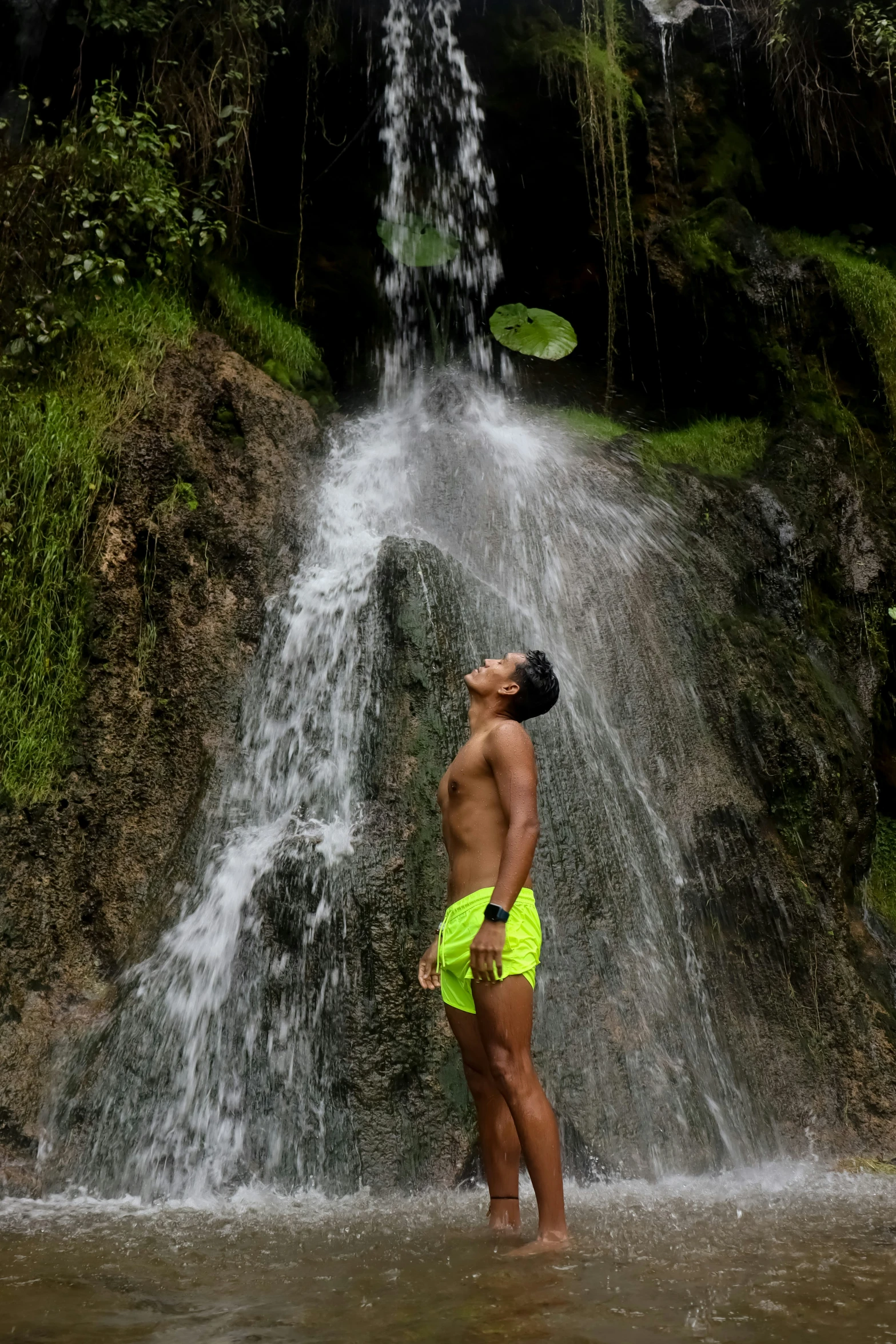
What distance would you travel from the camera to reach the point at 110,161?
6.95 meters

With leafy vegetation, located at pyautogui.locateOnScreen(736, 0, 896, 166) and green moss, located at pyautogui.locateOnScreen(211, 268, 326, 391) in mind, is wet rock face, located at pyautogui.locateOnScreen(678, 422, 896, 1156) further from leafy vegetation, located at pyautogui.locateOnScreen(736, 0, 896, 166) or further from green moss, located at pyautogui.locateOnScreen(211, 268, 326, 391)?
leafy vegetation, located at pyautogui.locateOnScreen(736, 0, 896, 166)

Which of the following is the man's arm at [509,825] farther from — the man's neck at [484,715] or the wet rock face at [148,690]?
the wet rock face at [148,690]

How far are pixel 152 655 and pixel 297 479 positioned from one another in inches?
75.8

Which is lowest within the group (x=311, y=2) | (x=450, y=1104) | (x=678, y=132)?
(x=450, y=1104)

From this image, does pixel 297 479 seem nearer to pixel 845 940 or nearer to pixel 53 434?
pixel 53 434

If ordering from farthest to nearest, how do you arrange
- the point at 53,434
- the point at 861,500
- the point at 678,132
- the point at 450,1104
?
the point at 678,132, the point at 861,500, the point at 53,434, the point at 450,1104

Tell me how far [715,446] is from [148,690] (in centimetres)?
520

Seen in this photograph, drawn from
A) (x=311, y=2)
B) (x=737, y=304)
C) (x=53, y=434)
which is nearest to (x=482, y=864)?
(x=53, y=434)

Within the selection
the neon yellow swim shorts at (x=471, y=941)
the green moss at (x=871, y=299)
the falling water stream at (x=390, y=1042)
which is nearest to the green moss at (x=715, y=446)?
the falling water stream at (x=390, y=1042)

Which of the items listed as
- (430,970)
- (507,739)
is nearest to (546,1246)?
(430,970)

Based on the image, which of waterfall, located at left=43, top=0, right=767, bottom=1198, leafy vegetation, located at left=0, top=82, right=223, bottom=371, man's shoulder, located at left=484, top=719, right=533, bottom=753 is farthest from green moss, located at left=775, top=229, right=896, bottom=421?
man's shoulder, located at left=484, top=719, right=533, bottom=753

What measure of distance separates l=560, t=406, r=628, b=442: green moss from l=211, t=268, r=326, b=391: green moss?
84.7 inches

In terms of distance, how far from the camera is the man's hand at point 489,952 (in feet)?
9.66

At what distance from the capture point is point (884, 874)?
6.88 meters
